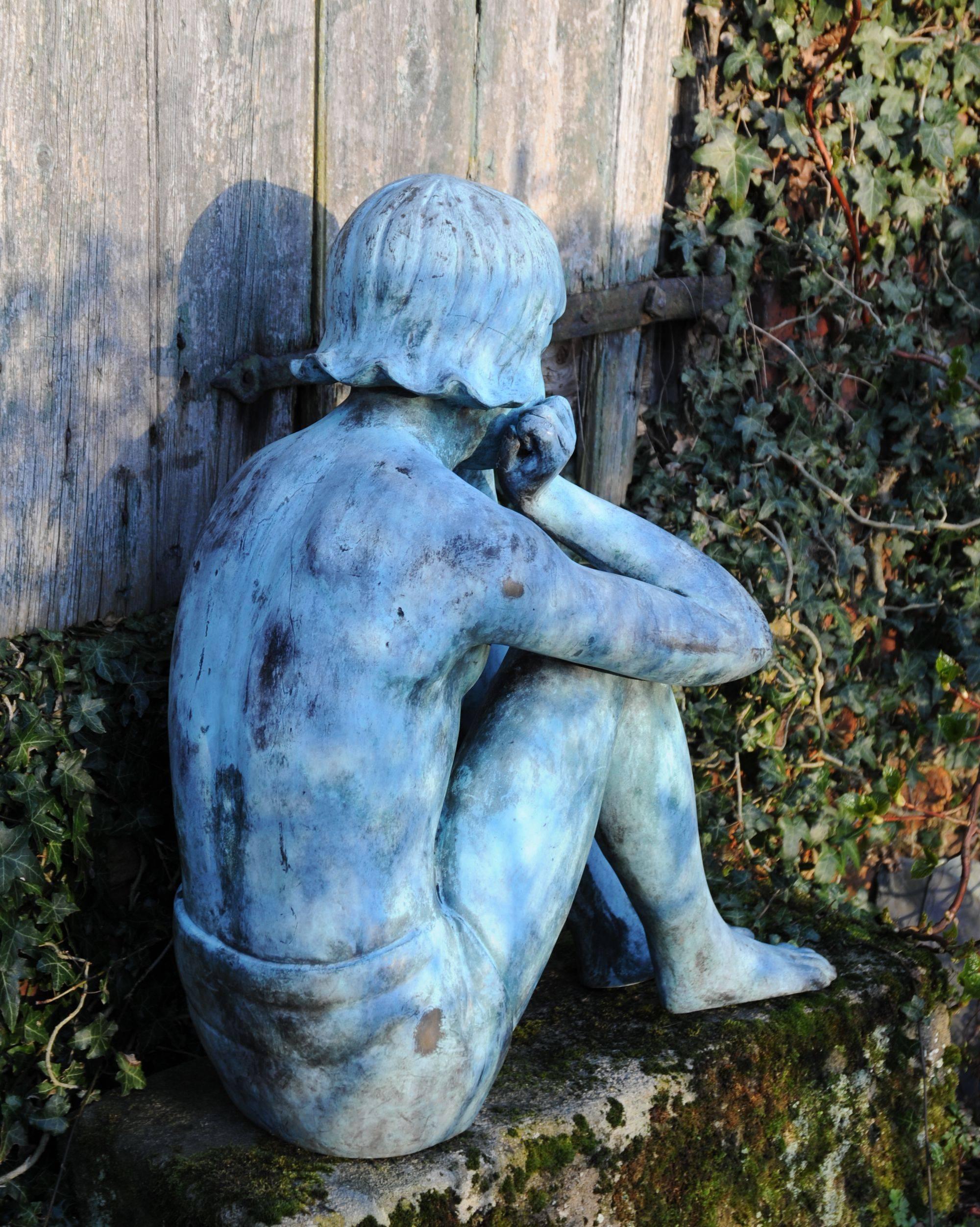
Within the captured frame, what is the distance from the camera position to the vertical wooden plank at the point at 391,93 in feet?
8.46

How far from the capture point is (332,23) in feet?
8.36

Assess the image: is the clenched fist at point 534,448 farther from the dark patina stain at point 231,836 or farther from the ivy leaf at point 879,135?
the ivy leaf at point 879,135

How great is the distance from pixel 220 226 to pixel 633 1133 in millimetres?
1697

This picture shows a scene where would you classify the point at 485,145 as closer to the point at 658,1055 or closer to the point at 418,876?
the point at 418,876

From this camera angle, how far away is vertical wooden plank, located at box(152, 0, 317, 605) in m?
2.37

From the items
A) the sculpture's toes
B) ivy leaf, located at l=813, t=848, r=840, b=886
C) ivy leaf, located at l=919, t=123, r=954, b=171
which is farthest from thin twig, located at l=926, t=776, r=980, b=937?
ivy leaf, located at l=919, t=123, r=954, b=171

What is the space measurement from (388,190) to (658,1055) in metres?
1.47

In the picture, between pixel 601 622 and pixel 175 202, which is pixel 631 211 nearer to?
pixel 175 202

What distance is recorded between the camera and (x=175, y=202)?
238 cm

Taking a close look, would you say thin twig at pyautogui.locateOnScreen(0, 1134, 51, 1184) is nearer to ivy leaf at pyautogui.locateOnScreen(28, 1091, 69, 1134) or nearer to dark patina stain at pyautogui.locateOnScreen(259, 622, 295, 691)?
ivy leaf at pyautogui.locateOnScreen(28, 1091, 69, 1134)

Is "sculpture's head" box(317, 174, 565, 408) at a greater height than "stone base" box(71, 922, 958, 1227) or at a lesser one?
greater

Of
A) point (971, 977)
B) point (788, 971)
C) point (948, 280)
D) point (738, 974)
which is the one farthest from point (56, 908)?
point (948, 280)

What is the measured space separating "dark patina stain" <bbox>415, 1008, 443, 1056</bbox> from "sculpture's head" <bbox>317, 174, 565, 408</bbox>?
85 centimetres

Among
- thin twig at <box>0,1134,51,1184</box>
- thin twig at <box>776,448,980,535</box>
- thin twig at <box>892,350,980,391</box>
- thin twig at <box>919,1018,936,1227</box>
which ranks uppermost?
thin twig at <box>892,350,980,391</box>
